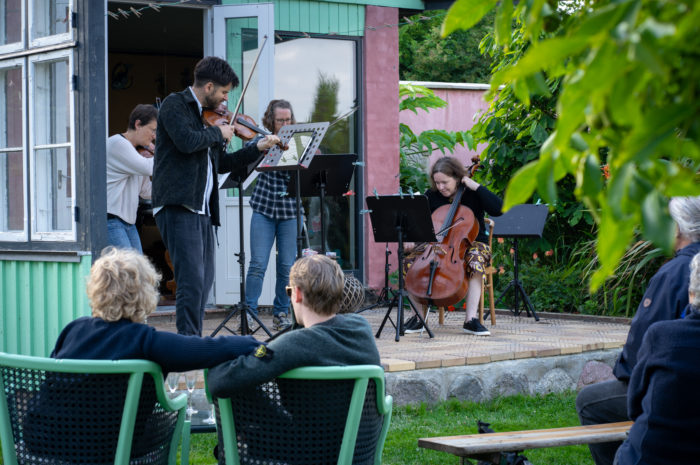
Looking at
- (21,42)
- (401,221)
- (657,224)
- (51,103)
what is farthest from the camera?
(401,221)

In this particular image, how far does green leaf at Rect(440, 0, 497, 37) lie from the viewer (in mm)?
1286

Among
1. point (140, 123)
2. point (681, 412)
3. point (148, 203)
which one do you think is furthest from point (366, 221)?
point (681, 412)

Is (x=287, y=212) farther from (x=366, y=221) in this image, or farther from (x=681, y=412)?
(x=681, y=412)

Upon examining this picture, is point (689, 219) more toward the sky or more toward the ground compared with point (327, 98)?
more toward the ground

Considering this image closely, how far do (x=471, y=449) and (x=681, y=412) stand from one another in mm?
767

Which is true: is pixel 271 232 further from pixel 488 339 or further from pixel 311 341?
pixel 311 341

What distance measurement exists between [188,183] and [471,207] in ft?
8.39

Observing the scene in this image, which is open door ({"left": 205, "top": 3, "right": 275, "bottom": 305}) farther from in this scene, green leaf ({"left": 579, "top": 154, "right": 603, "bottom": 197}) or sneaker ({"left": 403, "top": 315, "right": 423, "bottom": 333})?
green leaf ({"left": 579, "top": 154, "right": 603, "bottom": 197})

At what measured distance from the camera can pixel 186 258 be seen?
4.88m

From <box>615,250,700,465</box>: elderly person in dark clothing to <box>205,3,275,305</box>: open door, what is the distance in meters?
5.07

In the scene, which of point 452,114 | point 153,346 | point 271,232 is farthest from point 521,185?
point 452,114

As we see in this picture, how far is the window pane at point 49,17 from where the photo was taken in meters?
5.25

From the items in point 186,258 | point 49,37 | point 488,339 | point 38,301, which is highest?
point 49,37

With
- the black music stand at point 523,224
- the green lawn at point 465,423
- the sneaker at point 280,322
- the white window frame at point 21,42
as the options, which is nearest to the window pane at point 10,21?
the white window frame at point 21,42
